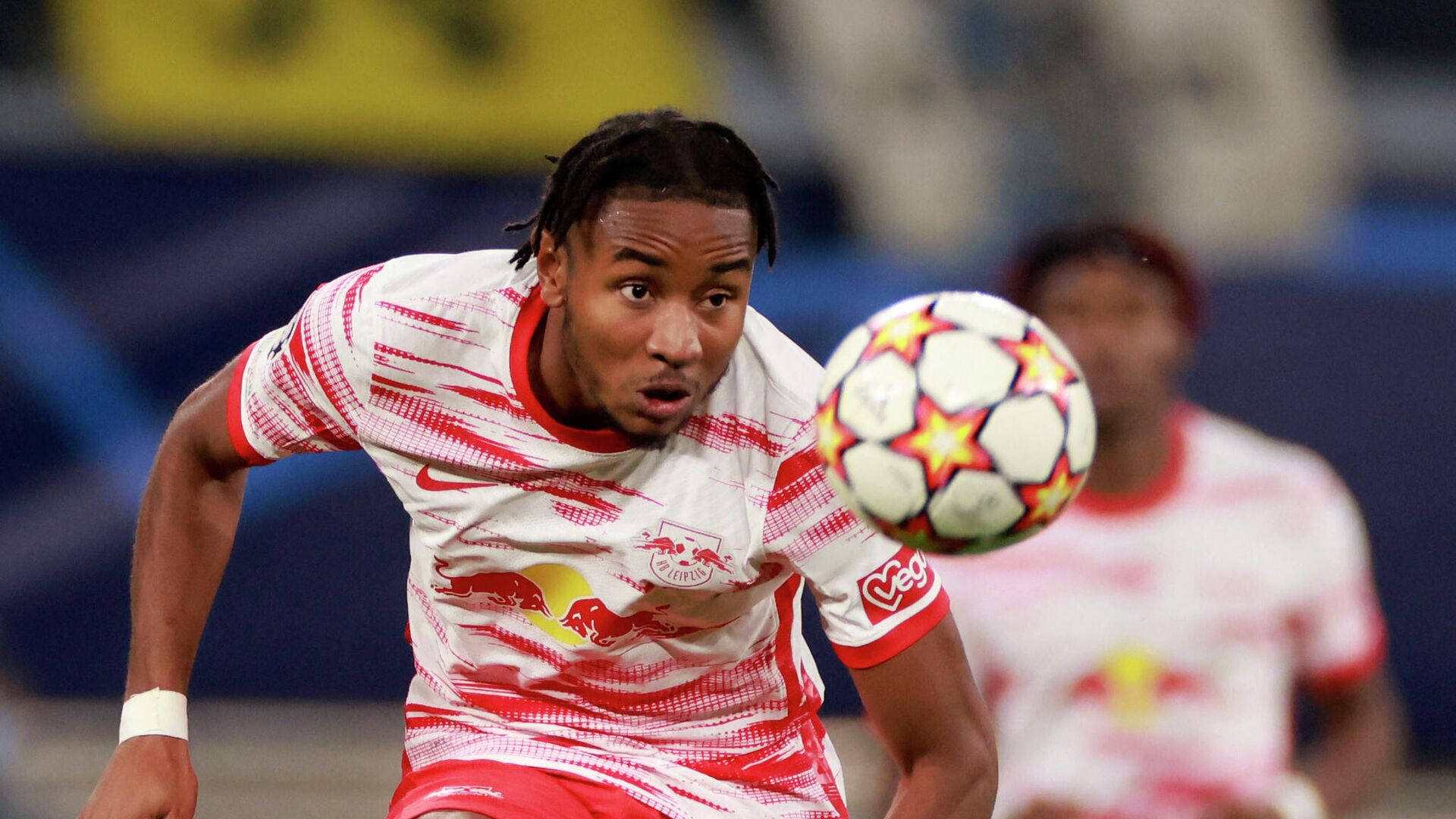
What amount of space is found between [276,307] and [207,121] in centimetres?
75

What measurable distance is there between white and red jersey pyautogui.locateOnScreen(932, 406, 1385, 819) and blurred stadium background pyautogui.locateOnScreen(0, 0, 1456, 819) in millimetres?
3140

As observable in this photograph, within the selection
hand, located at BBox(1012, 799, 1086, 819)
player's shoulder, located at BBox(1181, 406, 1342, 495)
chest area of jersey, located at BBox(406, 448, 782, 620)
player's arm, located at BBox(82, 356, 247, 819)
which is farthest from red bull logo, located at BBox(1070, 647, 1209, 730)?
player's arm, located at BBox(82, 356, 247, 819)

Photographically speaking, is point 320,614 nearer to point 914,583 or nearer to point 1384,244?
point 1384,244

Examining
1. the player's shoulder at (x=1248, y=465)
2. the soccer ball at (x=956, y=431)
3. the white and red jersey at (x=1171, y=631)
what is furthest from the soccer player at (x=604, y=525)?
the player's shoulder at (x=1248, y=465)

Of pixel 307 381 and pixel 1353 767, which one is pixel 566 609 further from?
pixel 1353 767

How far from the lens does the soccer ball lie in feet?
7.84

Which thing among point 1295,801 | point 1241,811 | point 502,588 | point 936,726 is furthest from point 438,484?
point 1295,801

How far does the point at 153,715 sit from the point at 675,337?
1006mm

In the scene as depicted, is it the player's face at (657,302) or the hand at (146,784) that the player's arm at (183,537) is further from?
the player's face at (657,302)

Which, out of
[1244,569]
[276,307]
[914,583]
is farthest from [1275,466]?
[276,307]

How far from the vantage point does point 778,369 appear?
268 cm

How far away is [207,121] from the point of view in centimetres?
711

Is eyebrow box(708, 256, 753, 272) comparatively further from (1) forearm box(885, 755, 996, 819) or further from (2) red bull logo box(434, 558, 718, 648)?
(1) forearm box(885, 755, 996, 819)

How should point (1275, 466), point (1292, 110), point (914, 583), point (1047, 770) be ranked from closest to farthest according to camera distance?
point (914, 583) < point (1047, 770) < point (1275, 466) < point (1292, 110)
